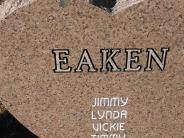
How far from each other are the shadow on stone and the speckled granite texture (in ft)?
1.82

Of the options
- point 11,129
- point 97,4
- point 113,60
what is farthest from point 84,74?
point 11,129

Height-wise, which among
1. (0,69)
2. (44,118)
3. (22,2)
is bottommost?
(44,118)

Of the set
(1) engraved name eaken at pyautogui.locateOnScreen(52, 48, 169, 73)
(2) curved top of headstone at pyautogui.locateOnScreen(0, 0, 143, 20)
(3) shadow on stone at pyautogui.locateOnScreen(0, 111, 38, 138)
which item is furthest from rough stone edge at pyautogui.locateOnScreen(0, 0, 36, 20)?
(3) shadow on stone at pyautogui.locateOnScreen(0, 111, 38, 138)

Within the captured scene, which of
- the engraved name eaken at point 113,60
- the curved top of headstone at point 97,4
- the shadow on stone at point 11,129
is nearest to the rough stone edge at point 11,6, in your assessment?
the curved top of headstone at point 97,4

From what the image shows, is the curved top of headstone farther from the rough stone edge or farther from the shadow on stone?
the shadow on stone

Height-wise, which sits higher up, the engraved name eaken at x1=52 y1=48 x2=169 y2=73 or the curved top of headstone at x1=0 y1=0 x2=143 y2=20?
the curved top of headstone at x1=0 y1=0 x2=143 y2=20

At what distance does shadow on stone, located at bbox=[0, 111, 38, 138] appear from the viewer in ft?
11.4

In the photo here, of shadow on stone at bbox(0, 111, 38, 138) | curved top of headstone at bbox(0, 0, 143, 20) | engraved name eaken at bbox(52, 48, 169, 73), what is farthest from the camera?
shadow on stone at bbox(0, 111, 38, 138)

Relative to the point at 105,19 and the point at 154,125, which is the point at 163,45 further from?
the point at 154,125

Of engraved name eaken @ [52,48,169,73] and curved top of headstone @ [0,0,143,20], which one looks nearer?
curved top of headstone @ [0,0,143,20]

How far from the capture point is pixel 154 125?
9.64ft

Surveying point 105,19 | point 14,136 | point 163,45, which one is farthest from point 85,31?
point 14,136

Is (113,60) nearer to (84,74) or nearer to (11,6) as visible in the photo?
(84,74)

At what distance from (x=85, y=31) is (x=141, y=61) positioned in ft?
1.33
